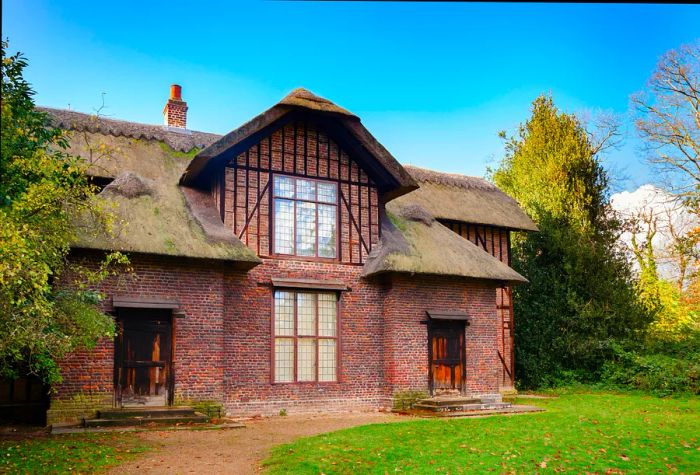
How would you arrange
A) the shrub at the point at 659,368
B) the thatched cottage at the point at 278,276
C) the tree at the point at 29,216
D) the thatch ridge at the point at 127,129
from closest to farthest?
the tree at the point at 29,216 → the thatched cottage at the point at 278,276 → the thatch ridge at the point at 127,129 → the shrub at the point at 659,368

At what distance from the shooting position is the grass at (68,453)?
386 inches

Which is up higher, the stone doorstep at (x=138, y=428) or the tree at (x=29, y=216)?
the tree at (x=29, y=216)

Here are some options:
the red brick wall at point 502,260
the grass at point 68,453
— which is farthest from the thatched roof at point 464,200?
the grass at point 68,453

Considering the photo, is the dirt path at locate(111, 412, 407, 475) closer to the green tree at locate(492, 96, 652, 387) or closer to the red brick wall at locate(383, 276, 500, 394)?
the red brick wall at locate(383, 276, 500, 394)

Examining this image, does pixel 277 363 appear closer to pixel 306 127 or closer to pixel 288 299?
pixel 288 299

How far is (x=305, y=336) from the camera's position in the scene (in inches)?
701

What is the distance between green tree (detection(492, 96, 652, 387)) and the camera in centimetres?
2661

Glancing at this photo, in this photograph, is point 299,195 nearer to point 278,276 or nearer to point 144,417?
point 278,276

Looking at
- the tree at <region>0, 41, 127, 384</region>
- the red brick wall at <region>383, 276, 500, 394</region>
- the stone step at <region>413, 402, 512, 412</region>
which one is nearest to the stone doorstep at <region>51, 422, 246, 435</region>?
the tree at <region>0, 41, 127, 384</region>

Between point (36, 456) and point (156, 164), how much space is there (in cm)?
959

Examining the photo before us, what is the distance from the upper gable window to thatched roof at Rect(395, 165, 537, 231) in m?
4.18

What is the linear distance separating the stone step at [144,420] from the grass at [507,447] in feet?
11.6

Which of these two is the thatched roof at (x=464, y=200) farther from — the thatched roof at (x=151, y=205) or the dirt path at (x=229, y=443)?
the dirt path at (x=229, y=443)

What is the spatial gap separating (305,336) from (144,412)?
476cm
